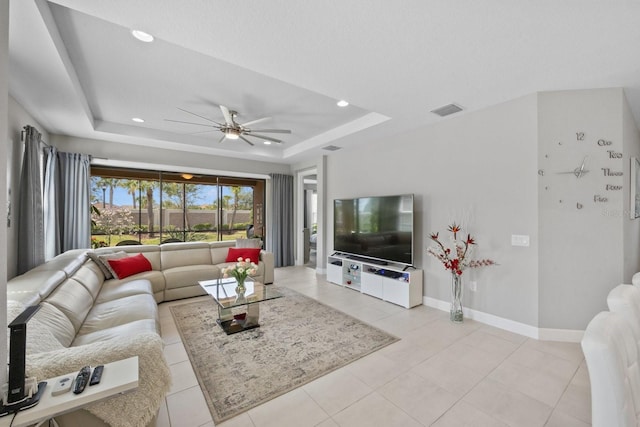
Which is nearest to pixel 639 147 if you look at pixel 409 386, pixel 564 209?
pixel 564 209

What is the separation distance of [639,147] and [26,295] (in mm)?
6694

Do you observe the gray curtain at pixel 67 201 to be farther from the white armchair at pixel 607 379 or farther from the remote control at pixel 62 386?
the white armchair at pixel 607 379

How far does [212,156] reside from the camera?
18.5 ft

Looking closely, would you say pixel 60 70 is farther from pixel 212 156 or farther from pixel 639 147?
pixel 639 147

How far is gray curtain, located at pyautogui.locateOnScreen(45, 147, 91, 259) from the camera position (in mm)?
3807

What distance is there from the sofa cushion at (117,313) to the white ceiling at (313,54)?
7.29 feet

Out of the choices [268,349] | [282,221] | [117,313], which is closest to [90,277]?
[117,313]

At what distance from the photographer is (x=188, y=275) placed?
412 centimetres

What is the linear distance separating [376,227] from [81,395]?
3.73 m

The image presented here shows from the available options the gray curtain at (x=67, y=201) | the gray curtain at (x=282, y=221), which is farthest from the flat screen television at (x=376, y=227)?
the gray curtain at (x=67, y=201)

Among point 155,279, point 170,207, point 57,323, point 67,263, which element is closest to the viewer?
point 57,323

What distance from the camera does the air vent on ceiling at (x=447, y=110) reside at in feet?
10.2

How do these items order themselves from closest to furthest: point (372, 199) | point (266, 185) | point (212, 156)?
1. point (372, 199)
2. point (212, 156)
3. point (266, 185)

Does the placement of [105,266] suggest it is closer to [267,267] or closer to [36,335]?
[267,267]
